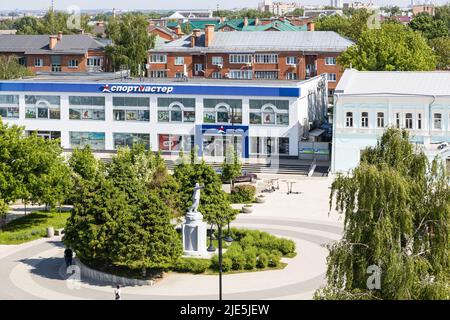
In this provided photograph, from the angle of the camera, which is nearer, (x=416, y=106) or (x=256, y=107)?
(x=416, y=106)

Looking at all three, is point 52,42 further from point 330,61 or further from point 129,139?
point 129,139

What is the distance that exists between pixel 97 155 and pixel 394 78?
75.4 ft

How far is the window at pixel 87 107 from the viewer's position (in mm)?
66250

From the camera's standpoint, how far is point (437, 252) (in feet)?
79.3

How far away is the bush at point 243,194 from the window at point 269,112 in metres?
12.5

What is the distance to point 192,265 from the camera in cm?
3488

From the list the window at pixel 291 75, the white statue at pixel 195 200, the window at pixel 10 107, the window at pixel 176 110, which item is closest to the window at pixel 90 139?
the window at pixel 10 107

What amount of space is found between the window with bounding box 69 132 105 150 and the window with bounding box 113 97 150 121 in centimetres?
199

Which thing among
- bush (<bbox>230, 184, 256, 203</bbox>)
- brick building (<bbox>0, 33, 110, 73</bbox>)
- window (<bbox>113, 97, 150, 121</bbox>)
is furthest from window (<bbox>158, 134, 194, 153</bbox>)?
brick building (<bbox>0, 33, 110, 73</bbox>)

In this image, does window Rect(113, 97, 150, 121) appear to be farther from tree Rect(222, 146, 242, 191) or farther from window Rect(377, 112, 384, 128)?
window Rect(377, 112, 384, 128)

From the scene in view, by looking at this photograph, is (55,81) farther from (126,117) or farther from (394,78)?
(394,78)

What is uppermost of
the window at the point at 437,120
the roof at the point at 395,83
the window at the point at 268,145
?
the roof at the point at 395,83

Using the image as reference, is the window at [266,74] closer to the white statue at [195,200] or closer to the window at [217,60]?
the window at [217,60]
